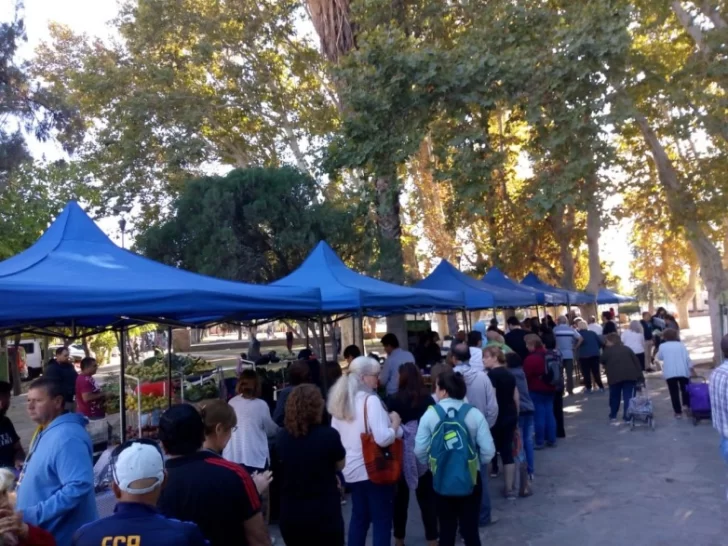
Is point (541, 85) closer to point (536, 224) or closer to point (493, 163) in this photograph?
point (493, 163)

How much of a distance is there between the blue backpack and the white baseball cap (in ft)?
8.85

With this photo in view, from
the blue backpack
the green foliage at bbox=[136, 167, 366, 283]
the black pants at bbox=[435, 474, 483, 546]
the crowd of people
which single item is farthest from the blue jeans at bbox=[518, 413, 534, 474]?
the green foliage at bbox=[136, 167, 366, 283]

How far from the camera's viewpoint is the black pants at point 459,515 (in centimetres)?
512

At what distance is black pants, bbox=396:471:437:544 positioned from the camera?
5.94m

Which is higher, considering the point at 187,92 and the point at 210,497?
the point at 187,92

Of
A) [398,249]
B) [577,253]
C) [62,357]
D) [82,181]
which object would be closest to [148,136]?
[82,181]

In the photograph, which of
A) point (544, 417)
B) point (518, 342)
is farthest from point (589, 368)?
point (544, 417)

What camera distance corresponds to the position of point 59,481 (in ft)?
11.0

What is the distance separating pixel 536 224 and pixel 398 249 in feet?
30.8

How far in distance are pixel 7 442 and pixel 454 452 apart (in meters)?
3.00

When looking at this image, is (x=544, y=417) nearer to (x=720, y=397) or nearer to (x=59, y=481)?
(x=720, y=397)

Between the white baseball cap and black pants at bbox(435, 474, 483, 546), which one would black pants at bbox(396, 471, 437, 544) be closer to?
black pants at bbox(435, 474, 483, 546)

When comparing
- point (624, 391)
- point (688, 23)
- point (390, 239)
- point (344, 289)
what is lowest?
point (624, 391)

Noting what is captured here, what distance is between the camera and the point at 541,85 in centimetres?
1308
